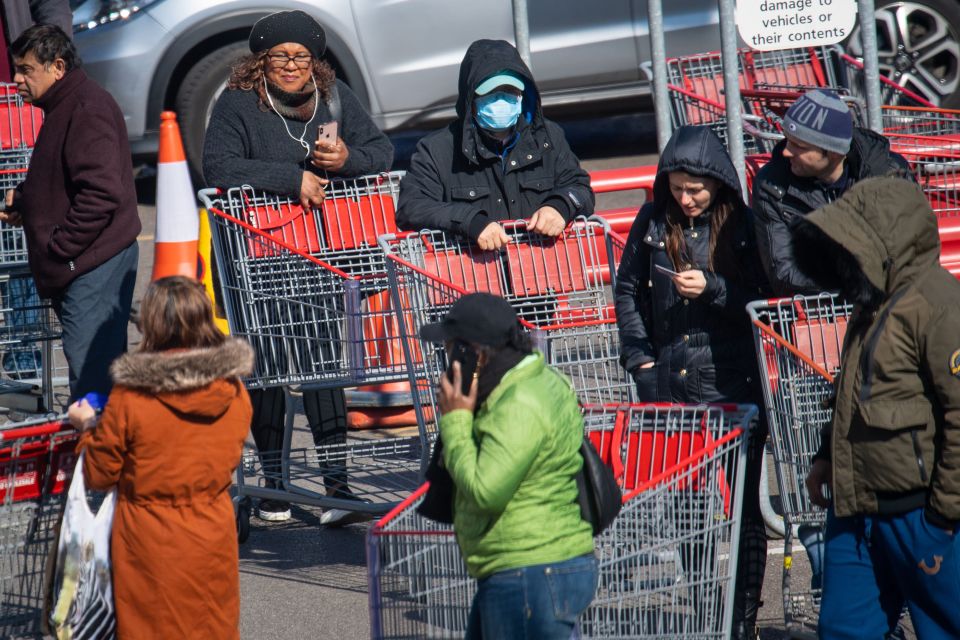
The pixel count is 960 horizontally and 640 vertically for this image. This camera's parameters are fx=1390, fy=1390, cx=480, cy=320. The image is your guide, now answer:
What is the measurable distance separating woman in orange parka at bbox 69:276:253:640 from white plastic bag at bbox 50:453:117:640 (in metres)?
0.03

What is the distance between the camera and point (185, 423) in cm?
411

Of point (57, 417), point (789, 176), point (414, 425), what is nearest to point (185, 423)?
point (57, 417)

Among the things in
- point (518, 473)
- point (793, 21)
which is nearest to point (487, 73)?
point (793, 21)

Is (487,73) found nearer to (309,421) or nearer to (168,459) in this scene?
(309,421)

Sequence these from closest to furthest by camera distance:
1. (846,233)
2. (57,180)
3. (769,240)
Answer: (846,233) < (769,240) < (57,180)

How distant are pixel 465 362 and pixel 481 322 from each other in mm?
122

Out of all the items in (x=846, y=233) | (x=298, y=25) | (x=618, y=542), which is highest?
(x=298, y=25)

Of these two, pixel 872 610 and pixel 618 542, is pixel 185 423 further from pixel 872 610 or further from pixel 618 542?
pixel 872 610

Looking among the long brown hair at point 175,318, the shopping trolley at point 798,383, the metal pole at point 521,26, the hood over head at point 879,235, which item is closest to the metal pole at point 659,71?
the metal pole at point 521,26

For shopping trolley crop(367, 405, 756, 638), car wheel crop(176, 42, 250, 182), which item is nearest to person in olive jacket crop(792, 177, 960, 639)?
shopping trolley crop(367, 405, 756, 638)

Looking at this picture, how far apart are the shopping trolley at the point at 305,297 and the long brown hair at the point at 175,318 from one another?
1.46 metres

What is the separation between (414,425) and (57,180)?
2466 mm

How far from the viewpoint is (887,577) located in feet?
12.7

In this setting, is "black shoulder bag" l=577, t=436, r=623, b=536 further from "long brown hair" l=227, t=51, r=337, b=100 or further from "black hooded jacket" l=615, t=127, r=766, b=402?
"long brown hair" l=227, t=51, r=337, b=100
